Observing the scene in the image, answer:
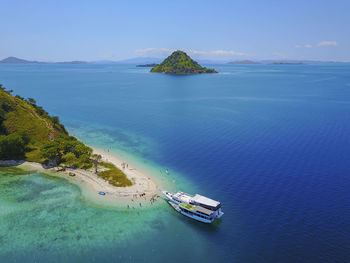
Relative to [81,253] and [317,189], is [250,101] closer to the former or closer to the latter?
[317,189]

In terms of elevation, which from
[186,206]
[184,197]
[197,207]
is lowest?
[186,206]

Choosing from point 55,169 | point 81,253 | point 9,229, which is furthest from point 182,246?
point 55,169

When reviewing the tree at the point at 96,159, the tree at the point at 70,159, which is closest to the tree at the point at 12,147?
the tree at the point at 70,159

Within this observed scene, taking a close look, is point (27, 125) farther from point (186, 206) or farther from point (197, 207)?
point (197, 207)

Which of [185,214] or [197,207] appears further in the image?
[185,214]

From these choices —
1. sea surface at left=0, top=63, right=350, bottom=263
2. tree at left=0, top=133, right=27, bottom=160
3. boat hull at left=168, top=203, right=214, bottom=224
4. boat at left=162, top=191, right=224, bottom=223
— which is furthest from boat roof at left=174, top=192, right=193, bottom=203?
tree at left=0, top=133, right=27, bottom=160

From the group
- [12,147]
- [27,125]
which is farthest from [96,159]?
[27,125]

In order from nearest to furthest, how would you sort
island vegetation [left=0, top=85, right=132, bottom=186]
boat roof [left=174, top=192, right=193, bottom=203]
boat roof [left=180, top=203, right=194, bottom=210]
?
boat roof [left=180, top=203, right=194, bottom=210] < boat roof [left=174, top=192, right=193, bottom=203] < island vegetation [left=0, top=85, right=132, bottom=186]

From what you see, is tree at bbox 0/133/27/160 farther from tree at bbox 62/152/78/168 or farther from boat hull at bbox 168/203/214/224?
boat hull at bbox 168/203/214/224
